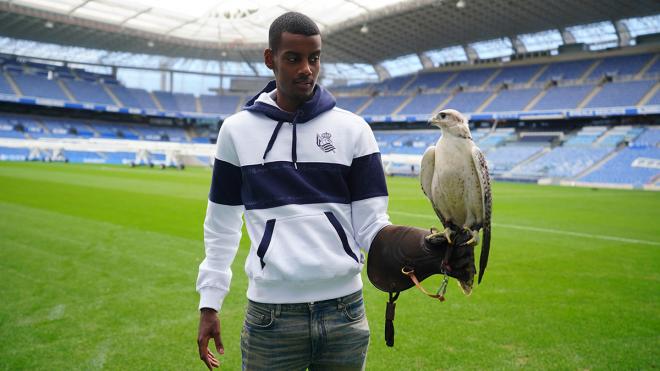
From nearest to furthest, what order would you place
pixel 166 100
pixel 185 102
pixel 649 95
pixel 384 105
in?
1. pixel 649 95
2. pixel 384 105
3. pixel 166 100
4. pixel 185 102

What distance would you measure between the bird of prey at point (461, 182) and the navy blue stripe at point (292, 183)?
44 centimetres

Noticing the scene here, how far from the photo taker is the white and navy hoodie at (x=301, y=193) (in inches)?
84.4

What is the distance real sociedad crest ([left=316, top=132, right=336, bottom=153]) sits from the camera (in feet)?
7.29

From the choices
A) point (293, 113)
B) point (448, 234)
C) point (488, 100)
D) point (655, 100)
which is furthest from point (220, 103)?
point (448, 234)

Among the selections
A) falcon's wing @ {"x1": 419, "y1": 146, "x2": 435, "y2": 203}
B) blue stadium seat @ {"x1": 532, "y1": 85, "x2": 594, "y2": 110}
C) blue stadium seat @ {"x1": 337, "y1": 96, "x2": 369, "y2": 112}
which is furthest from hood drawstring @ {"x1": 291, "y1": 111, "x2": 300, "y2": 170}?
blue stadium seat @ {"x1": 337, "y1": 96, "x2": 369, "y2": 112}

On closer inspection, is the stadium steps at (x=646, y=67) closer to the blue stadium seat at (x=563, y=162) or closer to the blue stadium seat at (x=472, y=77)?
the blue stadium seat at (x=563, y=162)

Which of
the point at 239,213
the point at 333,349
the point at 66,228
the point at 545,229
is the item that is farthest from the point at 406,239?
the point at 545,229

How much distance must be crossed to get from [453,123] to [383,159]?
40357 millimetres

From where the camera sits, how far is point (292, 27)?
2148mm

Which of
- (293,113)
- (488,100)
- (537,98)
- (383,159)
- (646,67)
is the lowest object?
(383,159)

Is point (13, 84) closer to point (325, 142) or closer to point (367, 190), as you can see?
point (325, 142)

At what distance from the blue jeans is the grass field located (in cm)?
222

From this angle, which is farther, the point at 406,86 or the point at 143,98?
the point at 143,98

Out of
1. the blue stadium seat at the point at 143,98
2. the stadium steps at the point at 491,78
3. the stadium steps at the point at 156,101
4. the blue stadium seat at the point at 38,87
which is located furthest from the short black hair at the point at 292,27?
the stadium steps at the point at 156,101
